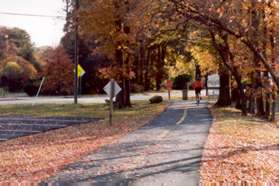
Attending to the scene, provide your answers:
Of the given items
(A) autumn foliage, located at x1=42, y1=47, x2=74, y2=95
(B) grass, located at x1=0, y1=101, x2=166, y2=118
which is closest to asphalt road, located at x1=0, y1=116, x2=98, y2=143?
(B) grass, located at x1=0, y1=101, x2=166, y2=118

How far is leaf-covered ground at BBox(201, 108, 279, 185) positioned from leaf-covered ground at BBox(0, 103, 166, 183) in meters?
2.96

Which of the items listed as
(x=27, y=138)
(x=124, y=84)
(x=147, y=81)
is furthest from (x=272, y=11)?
(x=147, y=81)

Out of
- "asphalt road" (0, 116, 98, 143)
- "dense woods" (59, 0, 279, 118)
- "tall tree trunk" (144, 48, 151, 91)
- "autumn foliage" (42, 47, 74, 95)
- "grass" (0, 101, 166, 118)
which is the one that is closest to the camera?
"dense woods" (59, 0, 279, 118)

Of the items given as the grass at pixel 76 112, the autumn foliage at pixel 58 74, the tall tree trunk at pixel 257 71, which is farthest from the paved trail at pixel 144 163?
the autumn foliage at pixel 58 74

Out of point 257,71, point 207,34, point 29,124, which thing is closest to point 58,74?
point 207,34

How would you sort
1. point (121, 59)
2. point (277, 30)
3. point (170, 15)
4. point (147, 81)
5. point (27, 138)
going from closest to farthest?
point (170, 15) → point (27, 138) → point (277, 30) → point (121, 59) → point (147, 81)

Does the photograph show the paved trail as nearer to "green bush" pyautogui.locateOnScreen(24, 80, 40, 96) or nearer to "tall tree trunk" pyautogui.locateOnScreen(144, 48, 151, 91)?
"green bush" pyautogui.locateOnScreen(24, 80, 40, 96)

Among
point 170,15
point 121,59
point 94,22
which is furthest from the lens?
point 121,59

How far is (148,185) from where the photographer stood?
7.75 metres

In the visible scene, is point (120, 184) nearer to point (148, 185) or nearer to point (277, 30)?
point (148, 185)

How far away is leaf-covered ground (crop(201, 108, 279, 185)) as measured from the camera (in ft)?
28.7

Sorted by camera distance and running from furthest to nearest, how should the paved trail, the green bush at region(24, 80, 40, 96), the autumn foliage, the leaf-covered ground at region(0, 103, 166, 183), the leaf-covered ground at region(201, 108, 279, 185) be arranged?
the green bush at region(24, 80, 40, 96), the autumn foliage, the leaf-covered ground at region(0, 103, 166, 183), the leaf-covered ground at region(201, 108, 279, 185), the paved trail

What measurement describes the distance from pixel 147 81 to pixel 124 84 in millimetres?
35516

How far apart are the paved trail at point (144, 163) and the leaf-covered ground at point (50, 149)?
46cm
